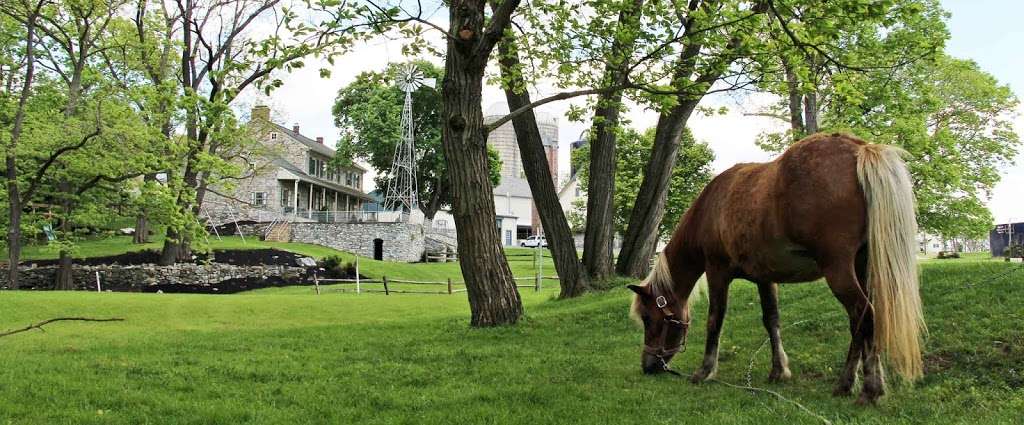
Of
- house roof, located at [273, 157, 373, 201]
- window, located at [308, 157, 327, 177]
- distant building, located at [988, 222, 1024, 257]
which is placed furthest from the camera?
window, located at [308, 157, 327, 177]

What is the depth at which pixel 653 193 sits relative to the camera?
44.9 feet

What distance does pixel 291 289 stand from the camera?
95.9 feet

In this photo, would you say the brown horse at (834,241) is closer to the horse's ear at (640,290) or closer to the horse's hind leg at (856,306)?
the horse's hind leg at (856,306)

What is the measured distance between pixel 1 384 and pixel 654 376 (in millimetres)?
5563

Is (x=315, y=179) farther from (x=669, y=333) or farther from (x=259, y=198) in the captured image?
(x=669, y=333)

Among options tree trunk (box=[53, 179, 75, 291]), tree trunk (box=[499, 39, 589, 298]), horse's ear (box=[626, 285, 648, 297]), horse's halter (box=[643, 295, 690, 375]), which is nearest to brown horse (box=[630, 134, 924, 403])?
horse's halter (box=[643, 295, 690, 375])

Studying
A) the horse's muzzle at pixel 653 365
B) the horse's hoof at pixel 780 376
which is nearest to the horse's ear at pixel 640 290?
the horse's muzzle at pixel 653 365

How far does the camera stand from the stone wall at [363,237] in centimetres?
4459

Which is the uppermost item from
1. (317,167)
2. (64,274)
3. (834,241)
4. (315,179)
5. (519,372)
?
(317,167)

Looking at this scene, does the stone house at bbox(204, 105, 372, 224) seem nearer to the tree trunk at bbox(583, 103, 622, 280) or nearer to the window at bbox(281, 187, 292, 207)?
the window at bbox(281, 187, 292, 207)

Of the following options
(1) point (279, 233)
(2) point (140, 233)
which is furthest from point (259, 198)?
(2) point (140, 233)

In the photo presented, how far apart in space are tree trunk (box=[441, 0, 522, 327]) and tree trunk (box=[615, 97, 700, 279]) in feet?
17.6

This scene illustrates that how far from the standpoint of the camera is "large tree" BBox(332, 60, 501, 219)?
5097 cm

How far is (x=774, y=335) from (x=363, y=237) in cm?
4126
